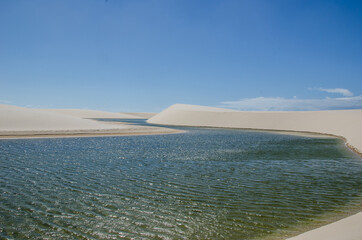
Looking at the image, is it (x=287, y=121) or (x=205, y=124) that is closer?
(x=287, y=121)

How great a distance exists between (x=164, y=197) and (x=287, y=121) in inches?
2069

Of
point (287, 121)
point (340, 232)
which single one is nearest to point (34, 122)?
point (340, 232)

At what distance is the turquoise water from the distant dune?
89.3 feet

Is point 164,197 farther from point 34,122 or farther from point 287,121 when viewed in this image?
point 287,121

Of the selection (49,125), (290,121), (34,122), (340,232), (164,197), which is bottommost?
(164,197)

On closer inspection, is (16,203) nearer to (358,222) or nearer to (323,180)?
(358,222)

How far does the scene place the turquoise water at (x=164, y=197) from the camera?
242 inches

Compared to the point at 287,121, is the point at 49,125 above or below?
below

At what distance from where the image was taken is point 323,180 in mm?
11141

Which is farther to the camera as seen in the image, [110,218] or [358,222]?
[110,218]

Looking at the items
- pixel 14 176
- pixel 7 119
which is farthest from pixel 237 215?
pixel 7 119

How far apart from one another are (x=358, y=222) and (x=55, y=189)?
8.81m

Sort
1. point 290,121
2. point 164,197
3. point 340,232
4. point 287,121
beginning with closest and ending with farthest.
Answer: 1. point 340,232
2. point 164,197
3. point 290,121
4. point 287,121

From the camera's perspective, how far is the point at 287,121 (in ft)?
184
